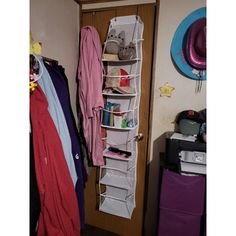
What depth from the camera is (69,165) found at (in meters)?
1.20

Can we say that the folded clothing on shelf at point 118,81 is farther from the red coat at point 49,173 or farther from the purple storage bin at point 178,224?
the purple storage bin at point 178,224

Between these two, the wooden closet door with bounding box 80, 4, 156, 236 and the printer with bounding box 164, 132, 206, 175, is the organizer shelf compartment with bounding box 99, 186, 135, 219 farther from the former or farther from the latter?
the printer with bounding box 164, 132, 206, 175

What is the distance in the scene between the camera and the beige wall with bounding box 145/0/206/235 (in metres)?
1.42

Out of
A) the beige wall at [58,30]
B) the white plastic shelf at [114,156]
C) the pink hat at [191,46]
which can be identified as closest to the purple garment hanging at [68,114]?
the beige wall at [58,30]

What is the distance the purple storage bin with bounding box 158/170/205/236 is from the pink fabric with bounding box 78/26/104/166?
0.62m

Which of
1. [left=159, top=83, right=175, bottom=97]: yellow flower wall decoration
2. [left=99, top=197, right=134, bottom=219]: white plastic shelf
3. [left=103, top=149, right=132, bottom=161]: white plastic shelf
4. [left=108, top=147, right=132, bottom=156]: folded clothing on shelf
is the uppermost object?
[left=159, top=83, right=175, bottom=97]: yellow flower wall decoration

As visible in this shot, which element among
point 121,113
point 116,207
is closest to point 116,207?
point 116,207

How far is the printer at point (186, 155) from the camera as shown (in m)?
1.14

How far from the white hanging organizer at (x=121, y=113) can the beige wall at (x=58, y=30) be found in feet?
0.98

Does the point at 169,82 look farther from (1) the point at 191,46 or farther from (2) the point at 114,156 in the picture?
(2) the point at 114,156

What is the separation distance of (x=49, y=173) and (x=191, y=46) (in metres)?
1.29

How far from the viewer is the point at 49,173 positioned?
99 cm

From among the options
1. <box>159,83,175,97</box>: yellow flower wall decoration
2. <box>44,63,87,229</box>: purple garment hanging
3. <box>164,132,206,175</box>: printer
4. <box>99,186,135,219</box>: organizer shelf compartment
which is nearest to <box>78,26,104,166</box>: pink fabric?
<box>44,63,87,229</box>: purple garment hanging
